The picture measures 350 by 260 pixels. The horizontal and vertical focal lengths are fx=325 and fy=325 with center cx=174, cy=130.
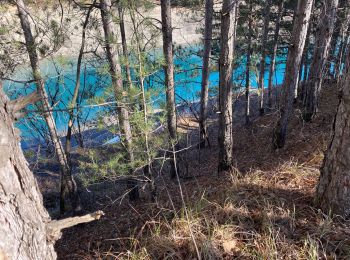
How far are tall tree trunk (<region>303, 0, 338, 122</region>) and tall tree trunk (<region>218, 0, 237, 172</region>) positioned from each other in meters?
2.65

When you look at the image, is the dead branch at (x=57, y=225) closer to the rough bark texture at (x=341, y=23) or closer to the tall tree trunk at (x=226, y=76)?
the tall tree trunk at (x=226, y=76)

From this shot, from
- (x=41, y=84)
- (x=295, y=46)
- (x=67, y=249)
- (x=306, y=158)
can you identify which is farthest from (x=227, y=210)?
(x=41, y=84)

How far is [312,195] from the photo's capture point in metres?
4.05

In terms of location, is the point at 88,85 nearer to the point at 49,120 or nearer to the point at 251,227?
the point at 49,120

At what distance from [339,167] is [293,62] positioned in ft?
13.2

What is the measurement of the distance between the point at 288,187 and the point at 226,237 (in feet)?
4.98

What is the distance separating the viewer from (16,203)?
1.58 meters

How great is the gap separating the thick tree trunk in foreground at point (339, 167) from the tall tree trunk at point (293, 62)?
356cm

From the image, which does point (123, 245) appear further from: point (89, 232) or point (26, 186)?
point (89, 232)

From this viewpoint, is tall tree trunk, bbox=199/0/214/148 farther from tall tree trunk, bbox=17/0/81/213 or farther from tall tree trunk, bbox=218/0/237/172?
tall tree trunk, bbox=17/0/81/213

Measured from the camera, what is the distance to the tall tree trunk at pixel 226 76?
5.87 metres

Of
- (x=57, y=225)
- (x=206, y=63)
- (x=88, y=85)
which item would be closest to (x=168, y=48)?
(x=206, y=63)

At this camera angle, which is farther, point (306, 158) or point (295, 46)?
point (295, 46)

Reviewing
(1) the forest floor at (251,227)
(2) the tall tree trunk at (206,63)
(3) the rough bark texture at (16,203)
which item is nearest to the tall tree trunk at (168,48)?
(1) the forest floor at (251,227)
